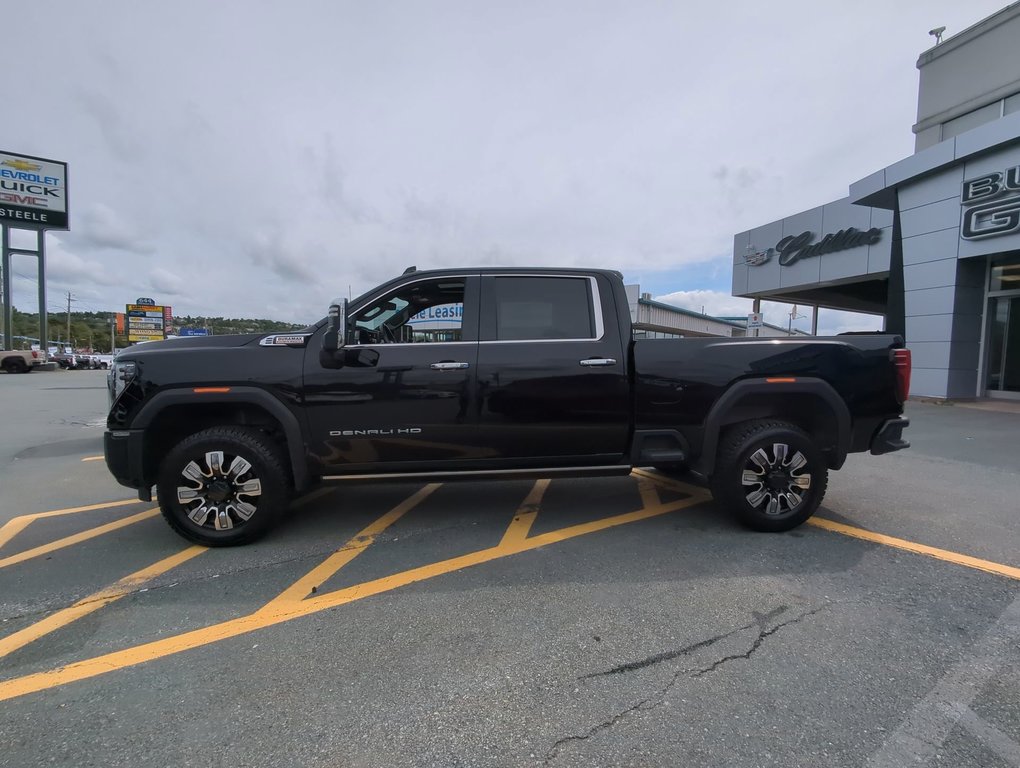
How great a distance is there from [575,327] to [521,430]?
3.01 ft

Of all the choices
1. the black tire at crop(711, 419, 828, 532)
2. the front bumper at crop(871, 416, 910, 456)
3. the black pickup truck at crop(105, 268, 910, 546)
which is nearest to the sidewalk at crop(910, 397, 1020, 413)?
the front bumper at crop(871, 416, 910, 456)

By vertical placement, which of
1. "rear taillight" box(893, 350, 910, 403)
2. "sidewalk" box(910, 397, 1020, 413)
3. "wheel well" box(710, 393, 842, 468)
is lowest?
"sidewalk" box(910, 397, 1020, 413)

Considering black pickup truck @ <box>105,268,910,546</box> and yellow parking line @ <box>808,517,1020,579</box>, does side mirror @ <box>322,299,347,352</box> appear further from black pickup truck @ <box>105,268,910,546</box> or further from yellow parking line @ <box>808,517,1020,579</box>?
yellow parking line @ <box>808,517,1020,579</box>

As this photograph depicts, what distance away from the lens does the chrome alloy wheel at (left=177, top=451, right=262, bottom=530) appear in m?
3.69

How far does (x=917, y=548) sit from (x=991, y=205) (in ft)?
41.6

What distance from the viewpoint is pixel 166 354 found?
3.73m

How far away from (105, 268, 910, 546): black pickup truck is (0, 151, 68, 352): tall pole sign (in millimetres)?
37104

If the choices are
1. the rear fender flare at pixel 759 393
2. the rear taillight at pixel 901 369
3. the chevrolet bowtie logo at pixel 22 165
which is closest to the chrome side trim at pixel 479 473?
the rear fender flare at pixel 759 393

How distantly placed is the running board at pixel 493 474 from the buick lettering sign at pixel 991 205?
13.4 meters

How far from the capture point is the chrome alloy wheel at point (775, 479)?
4008 mm

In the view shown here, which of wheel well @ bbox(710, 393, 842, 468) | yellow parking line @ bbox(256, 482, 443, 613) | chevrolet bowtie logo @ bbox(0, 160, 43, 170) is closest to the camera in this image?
yellow parking line @ bbox(256, 482, 443, 613)

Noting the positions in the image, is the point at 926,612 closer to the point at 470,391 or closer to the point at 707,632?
the point at 707,632

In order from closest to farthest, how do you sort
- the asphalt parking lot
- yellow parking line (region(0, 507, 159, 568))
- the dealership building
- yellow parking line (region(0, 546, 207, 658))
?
the asphalt parking lot → yellow parking line (region(0, 546, 207, 658)) → yellow parking line (region(0, 507, 159, 568)) → the dealership building

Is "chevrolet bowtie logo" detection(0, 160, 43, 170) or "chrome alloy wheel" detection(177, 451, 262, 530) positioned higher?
"chevrolet bowtie logo" detection(0, 160, 43, 170)
